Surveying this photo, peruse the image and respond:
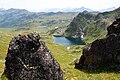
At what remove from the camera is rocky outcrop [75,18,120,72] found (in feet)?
126

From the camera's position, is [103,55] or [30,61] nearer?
[30,61]

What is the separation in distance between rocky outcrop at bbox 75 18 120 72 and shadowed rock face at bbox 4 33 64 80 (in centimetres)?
1503

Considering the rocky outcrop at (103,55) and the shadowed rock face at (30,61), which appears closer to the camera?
the shadowed rock face at (30,61)

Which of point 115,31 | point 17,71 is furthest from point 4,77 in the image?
point 115,31

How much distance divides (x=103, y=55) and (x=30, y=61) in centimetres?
1879

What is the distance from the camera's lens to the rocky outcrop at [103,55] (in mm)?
38375

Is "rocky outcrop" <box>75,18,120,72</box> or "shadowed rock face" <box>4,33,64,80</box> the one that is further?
"rocky outcrop" <box>75,18,120,72</box>

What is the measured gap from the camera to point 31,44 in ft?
80.2

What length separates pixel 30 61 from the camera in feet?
77.5

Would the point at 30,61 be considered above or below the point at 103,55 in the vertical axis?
above

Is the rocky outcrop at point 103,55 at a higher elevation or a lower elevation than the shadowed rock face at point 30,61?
lower

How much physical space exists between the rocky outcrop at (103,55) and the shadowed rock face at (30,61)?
49.3ft

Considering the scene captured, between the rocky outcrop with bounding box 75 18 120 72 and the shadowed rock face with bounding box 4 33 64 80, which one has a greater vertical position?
Result: the shadowed rock face with bounding box 4 33 64 80

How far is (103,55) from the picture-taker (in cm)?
3975
